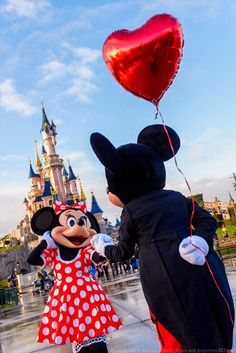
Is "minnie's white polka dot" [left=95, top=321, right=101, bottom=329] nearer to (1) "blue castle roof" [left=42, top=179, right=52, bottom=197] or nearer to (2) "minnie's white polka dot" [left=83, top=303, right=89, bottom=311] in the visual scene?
(2) "minnie's white polka dot" [left=83, top=303, right=89, bottom=311]

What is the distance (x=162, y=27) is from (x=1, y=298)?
13561mm

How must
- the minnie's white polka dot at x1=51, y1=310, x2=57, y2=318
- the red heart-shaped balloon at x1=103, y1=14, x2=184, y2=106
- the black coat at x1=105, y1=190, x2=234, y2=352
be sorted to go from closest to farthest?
the black coat at x1=105, y1=190, x2=234, y2=352 → the red heart-shaped balloon at x1=103, y1=14, x2=184, y2=106 → the minnie's white polka dot at x1=51, y1=310, x2=57, y2=318

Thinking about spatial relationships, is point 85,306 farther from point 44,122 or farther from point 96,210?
point 44,122

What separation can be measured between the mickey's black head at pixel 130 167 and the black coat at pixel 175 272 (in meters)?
0.09

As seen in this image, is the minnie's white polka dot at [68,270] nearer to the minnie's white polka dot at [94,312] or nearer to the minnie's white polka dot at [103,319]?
the minnie's white polka dot at [94,312]

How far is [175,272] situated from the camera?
2.12 meters

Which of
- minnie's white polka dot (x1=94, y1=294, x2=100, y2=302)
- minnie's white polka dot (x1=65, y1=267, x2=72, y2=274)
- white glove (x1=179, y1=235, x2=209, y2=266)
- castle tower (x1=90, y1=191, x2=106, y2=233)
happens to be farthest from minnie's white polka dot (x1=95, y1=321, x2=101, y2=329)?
castle tower (x1=90, y1=191, x2=106, y2=233)

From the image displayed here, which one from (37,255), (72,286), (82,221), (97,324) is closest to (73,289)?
(72,286)

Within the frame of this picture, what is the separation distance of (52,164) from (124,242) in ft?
166

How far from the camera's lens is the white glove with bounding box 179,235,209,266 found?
210 centimetres

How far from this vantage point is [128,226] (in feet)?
7.76

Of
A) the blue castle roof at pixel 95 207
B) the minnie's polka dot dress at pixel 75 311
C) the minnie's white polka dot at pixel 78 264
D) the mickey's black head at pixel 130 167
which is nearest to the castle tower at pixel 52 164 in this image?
the blue castle roof at pixel 95 207

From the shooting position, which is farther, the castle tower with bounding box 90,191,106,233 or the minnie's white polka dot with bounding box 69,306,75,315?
the castle tower with bounding box 90,191,106,233

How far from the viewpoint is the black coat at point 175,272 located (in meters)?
2.01
